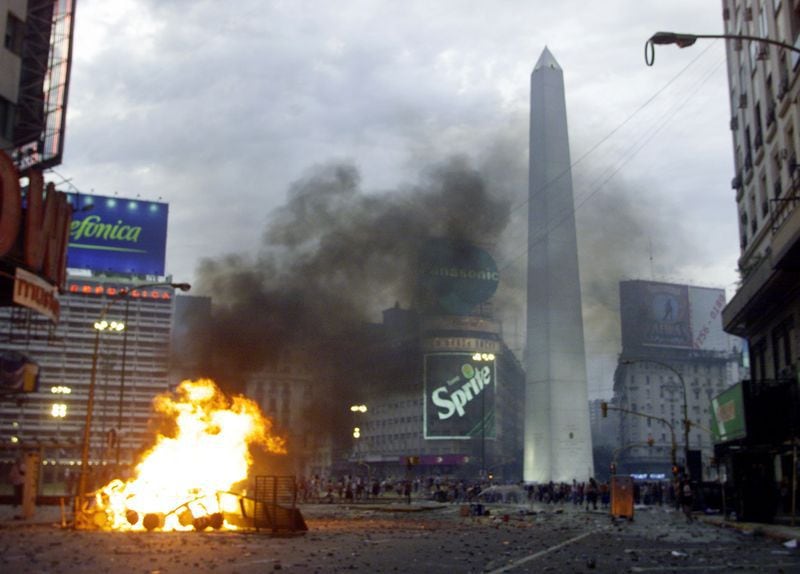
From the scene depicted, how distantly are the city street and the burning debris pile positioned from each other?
5.08 feet

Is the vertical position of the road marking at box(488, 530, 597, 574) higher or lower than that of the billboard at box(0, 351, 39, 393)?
lower

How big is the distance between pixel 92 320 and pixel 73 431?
18909 mm

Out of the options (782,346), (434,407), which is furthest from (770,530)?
(434,407)

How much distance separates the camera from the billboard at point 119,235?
81.4 meters

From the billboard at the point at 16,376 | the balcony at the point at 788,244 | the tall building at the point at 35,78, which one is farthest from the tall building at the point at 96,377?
the balcony at the point at 788,244

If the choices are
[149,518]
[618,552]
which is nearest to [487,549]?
[618,552]

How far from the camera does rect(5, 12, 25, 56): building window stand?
37344 mm

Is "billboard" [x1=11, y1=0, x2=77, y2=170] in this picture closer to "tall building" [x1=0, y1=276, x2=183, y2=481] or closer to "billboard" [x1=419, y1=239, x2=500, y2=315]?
"billboard" [x1=419, y1=239, x2=500, y2=315]

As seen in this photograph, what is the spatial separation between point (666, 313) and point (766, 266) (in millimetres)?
96896

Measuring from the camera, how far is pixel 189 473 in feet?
88.3

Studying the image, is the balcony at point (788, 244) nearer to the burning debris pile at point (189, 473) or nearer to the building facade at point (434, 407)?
the burning debris pile at point (189, 473)

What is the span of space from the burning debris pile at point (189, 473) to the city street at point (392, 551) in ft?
5.08

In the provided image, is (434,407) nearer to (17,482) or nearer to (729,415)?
(17,482)

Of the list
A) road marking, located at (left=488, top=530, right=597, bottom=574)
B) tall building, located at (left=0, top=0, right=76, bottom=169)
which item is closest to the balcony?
road marking, located at (left=488, top=530, right=597, bottom=574)
